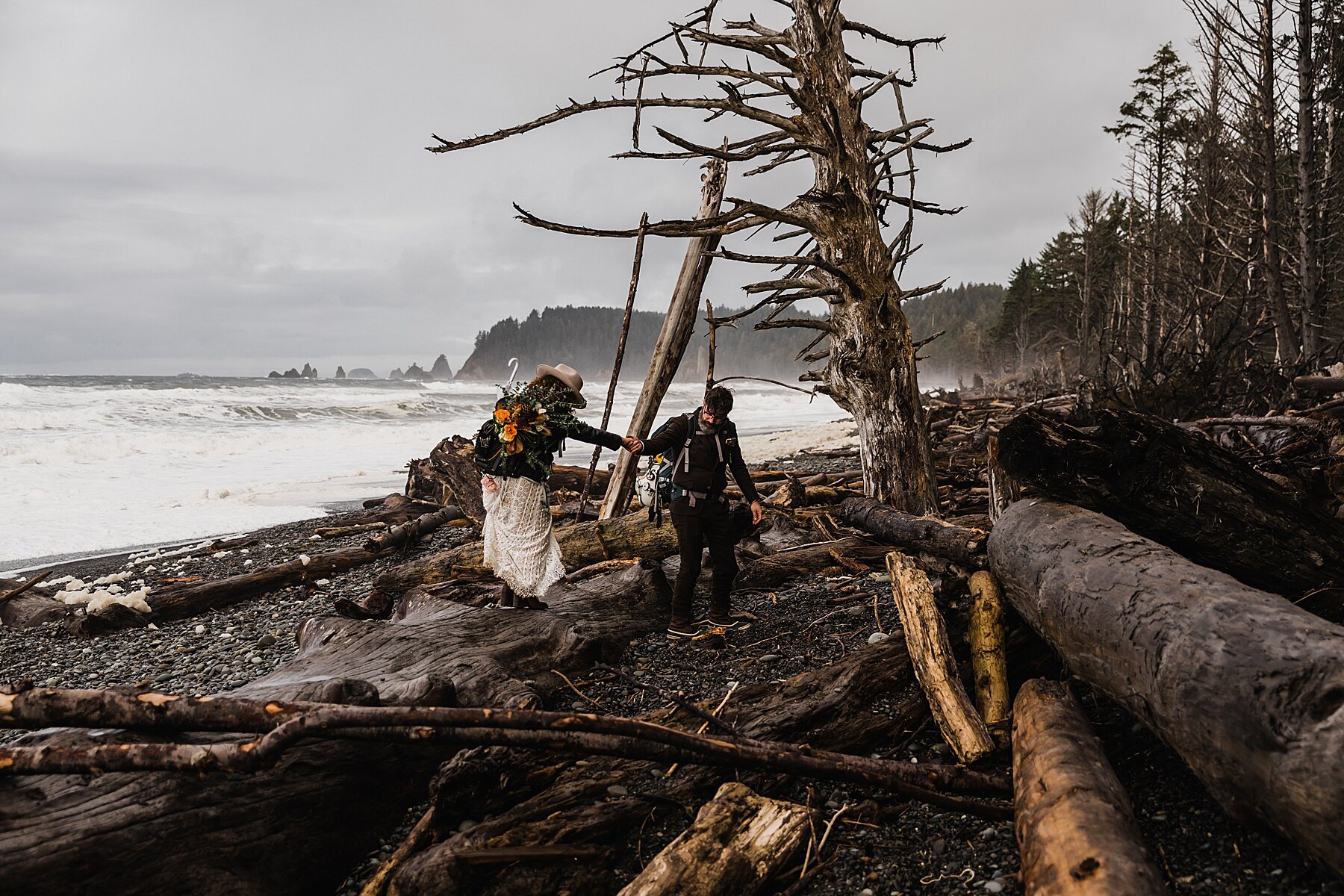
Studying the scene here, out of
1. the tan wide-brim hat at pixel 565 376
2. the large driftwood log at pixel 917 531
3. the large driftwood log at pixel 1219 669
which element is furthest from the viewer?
the tan wide-brim hat at pixel 565 376

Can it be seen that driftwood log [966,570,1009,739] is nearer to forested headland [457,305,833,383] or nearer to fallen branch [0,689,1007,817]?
fallen branch [0,689,1007,817]

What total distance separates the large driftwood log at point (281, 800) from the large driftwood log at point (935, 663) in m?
2.03

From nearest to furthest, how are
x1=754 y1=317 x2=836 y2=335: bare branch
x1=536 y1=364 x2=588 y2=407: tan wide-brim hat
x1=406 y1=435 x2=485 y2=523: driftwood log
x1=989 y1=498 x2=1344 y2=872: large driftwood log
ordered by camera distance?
x1=989 y1=498 x2=1344 y2=872: large driftwood log
x1=536 y1=364 x2=588 y2=407: tan wide-brim hat
x1=754 y1=317 x2=836 y2=335: bare branch
x1=406 y1=435 x2=485 y2=523: driftwood log

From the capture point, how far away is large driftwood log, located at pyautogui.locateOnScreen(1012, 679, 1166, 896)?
77.4 inches

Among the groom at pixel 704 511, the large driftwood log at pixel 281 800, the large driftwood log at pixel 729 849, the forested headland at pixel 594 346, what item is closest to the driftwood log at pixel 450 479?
the groom at pixel 704 511

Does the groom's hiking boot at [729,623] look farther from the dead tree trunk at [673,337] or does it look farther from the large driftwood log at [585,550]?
the dead tree trunk at [673,337]

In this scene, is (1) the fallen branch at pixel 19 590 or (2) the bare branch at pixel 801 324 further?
(1) the fallen branch at pixel 19 590

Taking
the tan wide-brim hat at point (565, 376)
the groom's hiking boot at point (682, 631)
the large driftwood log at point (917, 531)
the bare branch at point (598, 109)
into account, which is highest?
the bare branch at point (598, 109)

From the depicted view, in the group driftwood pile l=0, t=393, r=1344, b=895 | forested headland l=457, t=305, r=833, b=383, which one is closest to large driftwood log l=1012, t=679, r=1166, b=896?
driftwood pile l=0, t=393, r=1344, b=895

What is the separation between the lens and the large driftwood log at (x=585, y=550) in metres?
7.14

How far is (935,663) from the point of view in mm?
3699

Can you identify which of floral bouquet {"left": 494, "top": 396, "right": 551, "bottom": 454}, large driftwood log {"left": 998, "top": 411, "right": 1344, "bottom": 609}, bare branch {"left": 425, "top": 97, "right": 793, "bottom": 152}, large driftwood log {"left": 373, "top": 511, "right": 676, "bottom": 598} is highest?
bare branch {"left": 425, "top": 97, "right": 793, "bottom": 152}

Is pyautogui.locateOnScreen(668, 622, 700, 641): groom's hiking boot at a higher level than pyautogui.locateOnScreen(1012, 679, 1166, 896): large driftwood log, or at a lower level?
lower

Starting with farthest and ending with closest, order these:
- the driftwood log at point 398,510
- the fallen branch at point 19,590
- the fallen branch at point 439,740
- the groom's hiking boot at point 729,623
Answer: the driftwood log at point 398,510 < the fallen branch at point 19,590 < the groom's hiking boot at point 729,623 < the fallen branch at point 439,740
